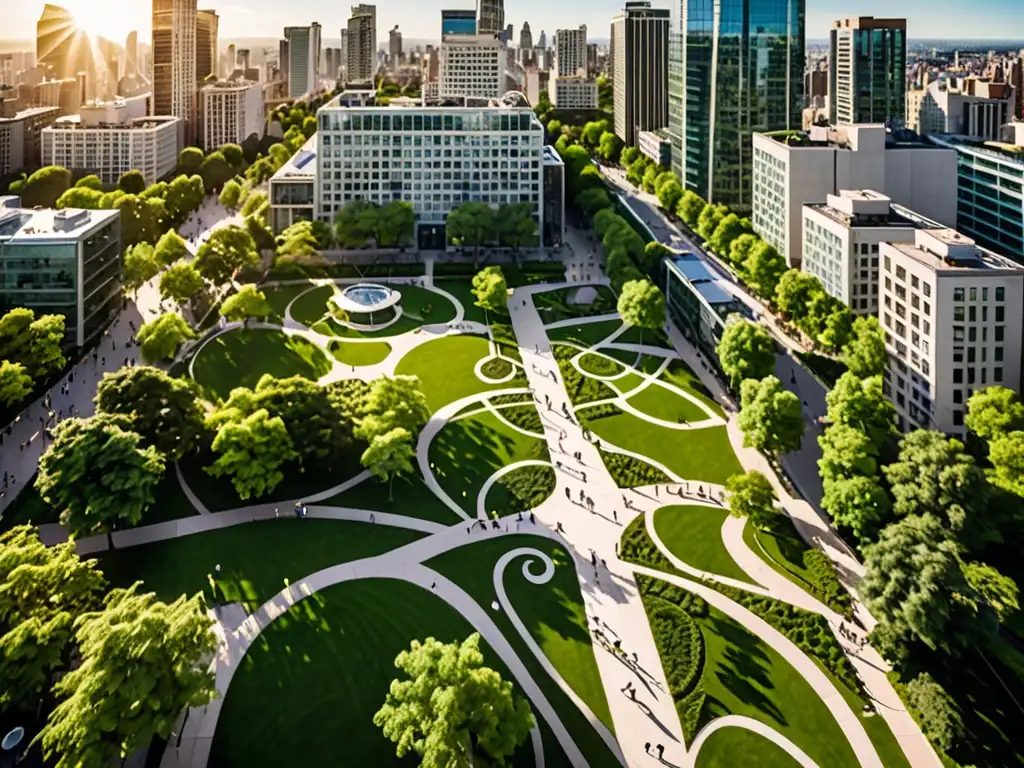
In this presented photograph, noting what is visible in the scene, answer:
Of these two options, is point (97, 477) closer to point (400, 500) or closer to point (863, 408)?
point (400, 500)

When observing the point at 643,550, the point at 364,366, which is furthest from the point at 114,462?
the point at 643,550

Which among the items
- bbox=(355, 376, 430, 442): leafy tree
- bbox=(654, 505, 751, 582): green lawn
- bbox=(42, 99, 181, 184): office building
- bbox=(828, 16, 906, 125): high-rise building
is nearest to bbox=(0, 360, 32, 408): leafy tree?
bbox=(355, 376, 430, 442): leafy tree

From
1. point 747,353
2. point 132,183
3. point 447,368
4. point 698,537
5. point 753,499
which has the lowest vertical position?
point 698,537

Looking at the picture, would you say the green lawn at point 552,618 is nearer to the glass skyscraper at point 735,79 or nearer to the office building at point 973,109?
the glass skyscraper at point 735,79

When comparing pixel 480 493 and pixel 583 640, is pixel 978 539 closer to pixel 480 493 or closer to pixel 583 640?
pixel 583 640

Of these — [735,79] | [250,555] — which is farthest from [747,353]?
[735,79]

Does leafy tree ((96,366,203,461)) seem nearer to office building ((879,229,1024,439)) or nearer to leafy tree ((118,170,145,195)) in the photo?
office building ((879,229,1024,439))
